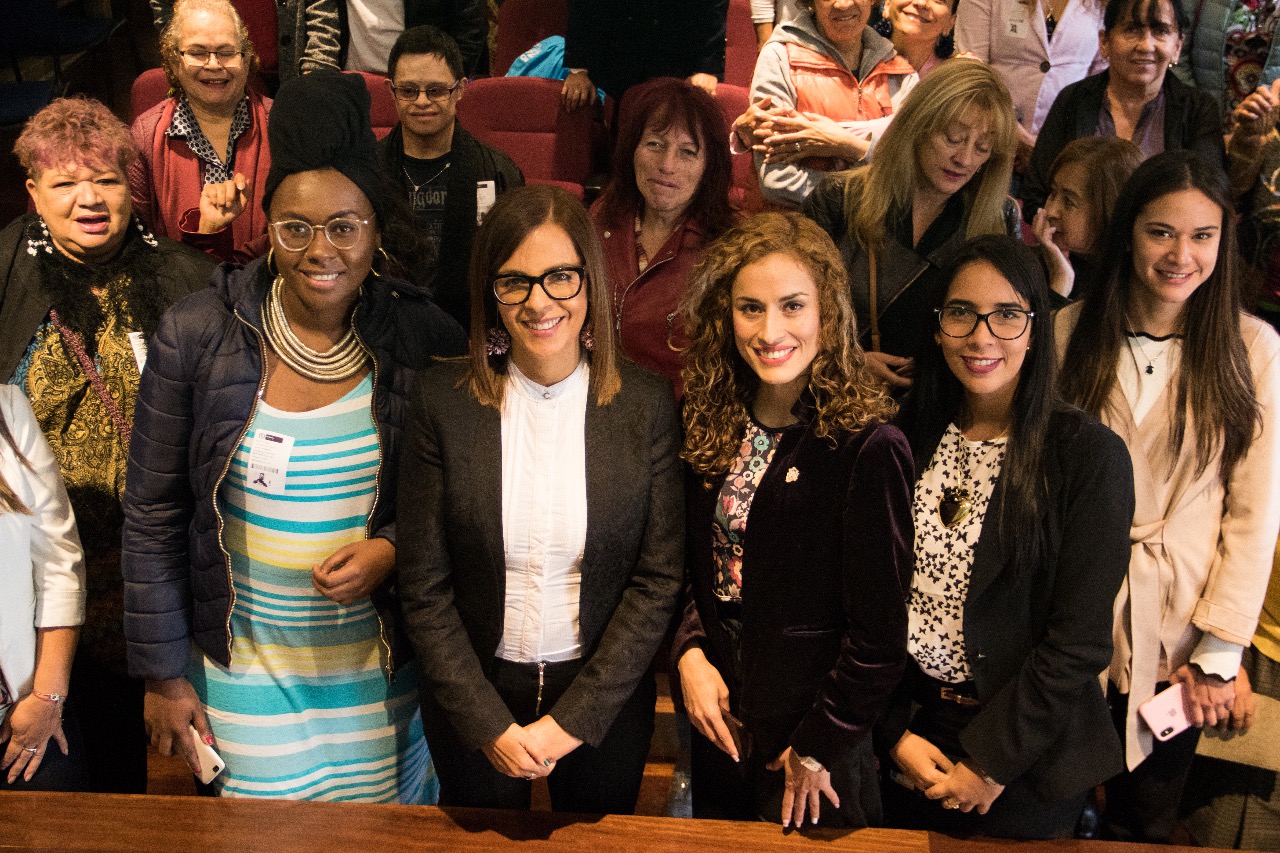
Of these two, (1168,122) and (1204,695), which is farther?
(1168,122)

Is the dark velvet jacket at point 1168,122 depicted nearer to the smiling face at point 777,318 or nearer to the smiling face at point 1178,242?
the smiling face at point 1178,242

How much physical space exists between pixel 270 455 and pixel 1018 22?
2.80 m

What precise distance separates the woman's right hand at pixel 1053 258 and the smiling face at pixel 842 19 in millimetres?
775

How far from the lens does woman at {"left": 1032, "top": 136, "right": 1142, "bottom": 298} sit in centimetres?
224

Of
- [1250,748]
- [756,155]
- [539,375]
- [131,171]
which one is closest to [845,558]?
[539,375]

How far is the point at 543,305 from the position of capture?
1654 mm

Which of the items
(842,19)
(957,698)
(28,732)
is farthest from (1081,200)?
(28,732)

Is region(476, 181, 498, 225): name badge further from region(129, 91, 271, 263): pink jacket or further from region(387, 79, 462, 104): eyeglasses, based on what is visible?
region(129, 91, 271, 263): pink jacket

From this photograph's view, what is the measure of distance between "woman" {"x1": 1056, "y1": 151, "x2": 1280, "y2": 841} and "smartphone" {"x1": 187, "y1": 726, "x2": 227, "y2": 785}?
1602mm

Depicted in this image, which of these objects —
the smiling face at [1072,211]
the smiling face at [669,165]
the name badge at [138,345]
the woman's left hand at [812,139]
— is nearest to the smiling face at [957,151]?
the smiling face at [1072,211]

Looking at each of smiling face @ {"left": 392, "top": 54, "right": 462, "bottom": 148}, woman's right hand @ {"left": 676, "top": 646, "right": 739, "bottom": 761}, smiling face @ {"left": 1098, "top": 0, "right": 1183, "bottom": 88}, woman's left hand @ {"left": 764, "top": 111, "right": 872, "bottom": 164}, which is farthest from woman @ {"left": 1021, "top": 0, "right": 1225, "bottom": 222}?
woman's right hand @ {"left": 676, "top": 646, "right": 739, "bottom": 761}

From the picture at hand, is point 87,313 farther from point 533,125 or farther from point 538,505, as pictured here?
point 533,125

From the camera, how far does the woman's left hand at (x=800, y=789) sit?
1676mm

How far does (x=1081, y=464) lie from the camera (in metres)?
1.68
